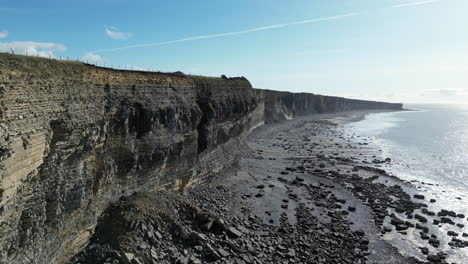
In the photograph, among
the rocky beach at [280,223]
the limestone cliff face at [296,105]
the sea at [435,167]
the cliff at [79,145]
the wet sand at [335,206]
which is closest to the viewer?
the cliff at [79,145]

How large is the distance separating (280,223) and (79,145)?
55.4ft

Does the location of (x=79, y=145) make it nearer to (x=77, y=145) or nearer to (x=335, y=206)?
(x=77, y=145)

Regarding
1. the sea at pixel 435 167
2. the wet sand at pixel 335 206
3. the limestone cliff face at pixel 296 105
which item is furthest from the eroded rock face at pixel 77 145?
the limestone cliff face at pixel 296 105

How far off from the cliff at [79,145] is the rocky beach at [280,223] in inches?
70.2

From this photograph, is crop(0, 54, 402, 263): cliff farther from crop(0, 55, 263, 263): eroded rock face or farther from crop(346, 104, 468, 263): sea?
crop(346, 104, 468, 263): sea

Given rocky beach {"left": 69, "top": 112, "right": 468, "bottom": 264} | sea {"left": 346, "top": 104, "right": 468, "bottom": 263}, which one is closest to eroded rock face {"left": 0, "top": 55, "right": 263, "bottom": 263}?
rocky beach {"left": 69, "top": 112, "right": 468, "bottom": 264}

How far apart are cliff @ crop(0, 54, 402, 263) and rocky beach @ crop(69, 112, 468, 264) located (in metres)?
1.78

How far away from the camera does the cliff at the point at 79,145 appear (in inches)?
543

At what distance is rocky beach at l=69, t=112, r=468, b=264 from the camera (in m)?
19.0

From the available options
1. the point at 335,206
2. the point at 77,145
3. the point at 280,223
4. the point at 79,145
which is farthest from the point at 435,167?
A: the point at 77,145

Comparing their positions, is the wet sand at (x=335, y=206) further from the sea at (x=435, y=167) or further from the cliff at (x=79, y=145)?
the cliff at (x=79, y=145)

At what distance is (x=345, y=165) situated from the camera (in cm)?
4938

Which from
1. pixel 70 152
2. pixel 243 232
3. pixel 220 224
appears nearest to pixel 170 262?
pixel 220 224

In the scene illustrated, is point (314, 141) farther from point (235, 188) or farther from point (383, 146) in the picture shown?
point (235, 188)
